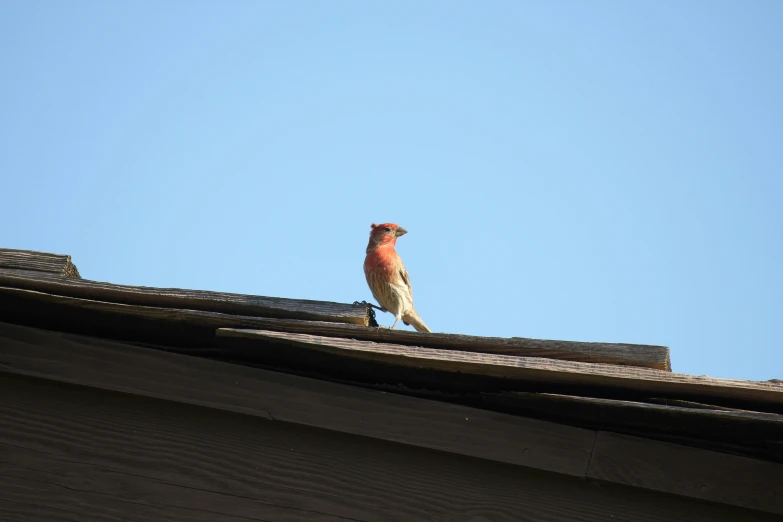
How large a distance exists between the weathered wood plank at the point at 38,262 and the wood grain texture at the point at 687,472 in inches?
70.3

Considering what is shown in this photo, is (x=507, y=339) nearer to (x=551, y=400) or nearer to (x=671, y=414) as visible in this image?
(x=551, y=400)

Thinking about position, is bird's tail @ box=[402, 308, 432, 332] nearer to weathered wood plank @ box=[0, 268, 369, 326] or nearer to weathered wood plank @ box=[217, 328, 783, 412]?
weathered wood plank @ box=[0, 268, 369, 326]

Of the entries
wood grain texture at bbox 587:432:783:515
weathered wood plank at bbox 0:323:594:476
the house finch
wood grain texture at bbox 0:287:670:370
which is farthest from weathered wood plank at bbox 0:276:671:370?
the house finch

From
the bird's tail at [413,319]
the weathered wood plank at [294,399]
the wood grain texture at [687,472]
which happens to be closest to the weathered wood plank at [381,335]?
the weathered wood plank at [294,399]

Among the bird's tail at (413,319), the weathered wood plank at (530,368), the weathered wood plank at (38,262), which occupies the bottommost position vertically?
the weathered wood plank at (530,368)

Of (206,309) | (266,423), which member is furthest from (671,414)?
(206,309)

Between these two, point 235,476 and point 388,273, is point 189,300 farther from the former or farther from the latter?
point 388,273

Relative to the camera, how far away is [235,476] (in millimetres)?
2535

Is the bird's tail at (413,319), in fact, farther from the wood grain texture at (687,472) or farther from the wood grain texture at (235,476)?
the wood grain texture at (687,472)

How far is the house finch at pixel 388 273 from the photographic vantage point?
27.0 feet

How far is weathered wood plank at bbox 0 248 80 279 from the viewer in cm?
295

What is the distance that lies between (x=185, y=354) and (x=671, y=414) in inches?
54.8

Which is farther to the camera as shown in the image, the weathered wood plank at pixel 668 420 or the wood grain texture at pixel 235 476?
the wood grain texture at pixel 235 476

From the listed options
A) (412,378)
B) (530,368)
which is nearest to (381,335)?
(412,378)
